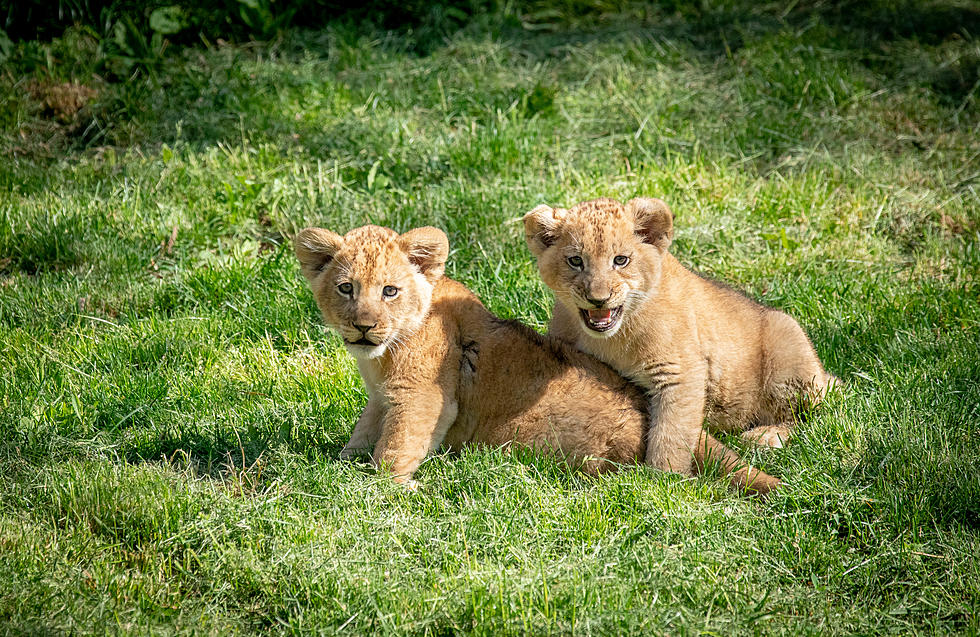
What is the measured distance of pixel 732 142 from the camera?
847 centimetres

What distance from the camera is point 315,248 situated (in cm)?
495

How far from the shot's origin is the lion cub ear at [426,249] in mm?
4945

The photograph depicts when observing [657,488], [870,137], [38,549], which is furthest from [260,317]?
[870,137]

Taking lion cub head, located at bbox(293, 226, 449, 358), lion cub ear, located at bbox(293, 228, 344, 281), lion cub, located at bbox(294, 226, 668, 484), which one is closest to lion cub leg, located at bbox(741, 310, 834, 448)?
lion cub, located at bbox(294, 226, 668, 484)

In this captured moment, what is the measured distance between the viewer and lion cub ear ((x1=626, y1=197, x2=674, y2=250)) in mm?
4934

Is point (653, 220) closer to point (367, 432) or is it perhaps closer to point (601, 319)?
point (601, 319)

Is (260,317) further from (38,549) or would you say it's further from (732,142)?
(732,142)

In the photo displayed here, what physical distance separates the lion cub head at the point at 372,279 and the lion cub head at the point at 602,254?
559 millimetres

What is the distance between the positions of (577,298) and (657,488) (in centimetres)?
97

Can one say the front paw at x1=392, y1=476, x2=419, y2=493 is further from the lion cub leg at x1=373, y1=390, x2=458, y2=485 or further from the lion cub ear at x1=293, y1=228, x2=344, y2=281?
the lion cub ear at x1=293, y1=228, x2=344, y2=281

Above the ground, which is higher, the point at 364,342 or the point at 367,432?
the point at 364,342

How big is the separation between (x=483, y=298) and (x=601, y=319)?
6.37ft

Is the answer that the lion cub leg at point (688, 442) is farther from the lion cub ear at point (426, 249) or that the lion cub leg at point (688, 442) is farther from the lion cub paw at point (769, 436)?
the lion cub ear at point (426, 249)

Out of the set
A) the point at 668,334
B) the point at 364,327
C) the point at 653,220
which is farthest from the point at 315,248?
the point at 668,334
